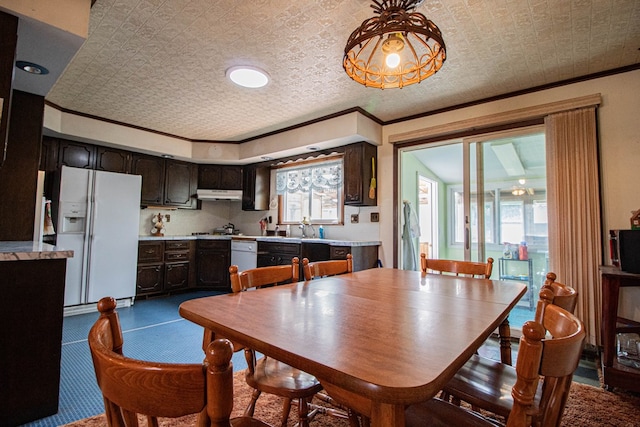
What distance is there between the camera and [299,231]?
4.93 meters

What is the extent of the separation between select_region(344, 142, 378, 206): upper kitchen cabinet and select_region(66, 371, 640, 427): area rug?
2.50 metres

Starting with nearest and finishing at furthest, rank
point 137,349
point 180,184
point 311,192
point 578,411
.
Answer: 1. point 578,411
2. point 137,349
3. point 311,192
4. point 180,184

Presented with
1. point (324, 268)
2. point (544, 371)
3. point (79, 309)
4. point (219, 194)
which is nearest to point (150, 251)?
point (79, 309)

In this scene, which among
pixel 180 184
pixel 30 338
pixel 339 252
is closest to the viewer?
pixel 30 338

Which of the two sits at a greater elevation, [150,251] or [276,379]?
[150,251]

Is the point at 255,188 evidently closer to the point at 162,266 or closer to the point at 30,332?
the point at 162,266

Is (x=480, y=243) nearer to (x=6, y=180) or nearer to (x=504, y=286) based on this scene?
(x=504, y=286)

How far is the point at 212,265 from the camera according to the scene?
4977mm

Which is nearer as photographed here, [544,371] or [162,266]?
[544,371]

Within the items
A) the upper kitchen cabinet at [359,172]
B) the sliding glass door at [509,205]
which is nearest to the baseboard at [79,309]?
the upper kitchen cabinet at [359,172]

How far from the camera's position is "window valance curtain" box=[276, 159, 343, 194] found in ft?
15.2

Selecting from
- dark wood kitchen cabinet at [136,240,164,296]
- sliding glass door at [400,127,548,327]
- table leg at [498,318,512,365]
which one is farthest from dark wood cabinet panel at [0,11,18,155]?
sliding glass door at [400,127,548,327]

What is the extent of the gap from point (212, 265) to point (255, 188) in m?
1.47

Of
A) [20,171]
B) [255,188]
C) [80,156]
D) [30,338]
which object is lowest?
[30,338]
